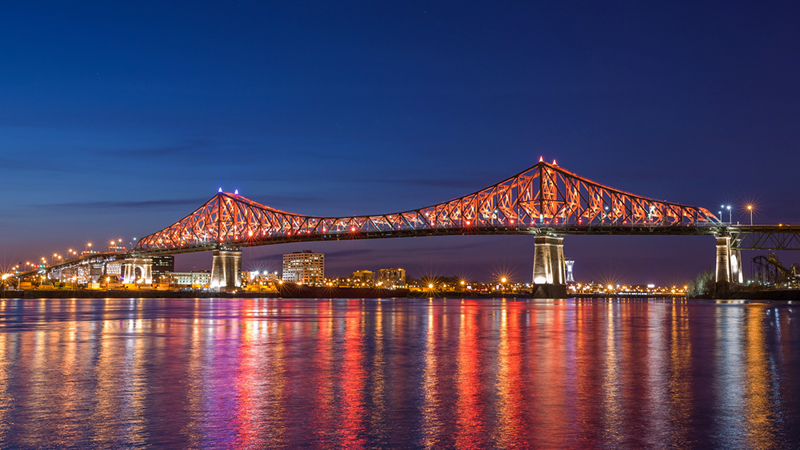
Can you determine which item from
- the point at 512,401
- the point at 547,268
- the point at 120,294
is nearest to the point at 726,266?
the point at 547,268

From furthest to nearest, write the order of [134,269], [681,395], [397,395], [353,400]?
[134,269] < [681,395] < [397,395] < [353,400]

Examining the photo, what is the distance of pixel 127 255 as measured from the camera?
491 feet

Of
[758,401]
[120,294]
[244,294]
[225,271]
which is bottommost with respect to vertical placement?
[244,294]

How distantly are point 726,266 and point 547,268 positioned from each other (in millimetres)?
26178

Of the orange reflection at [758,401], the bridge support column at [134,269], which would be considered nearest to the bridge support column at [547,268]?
the orange reflection at [758,401]

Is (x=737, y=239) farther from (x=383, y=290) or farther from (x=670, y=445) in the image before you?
(x=670, y=445)

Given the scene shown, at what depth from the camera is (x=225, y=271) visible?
432 feet

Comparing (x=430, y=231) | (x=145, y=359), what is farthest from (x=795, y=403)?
(x=430, y=231)

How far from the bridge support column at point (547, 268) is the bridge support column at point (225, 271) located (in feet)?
191

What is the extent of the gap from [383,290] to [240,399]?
137m

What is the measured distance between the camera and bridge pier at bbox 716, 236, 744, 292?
101062 millimetres

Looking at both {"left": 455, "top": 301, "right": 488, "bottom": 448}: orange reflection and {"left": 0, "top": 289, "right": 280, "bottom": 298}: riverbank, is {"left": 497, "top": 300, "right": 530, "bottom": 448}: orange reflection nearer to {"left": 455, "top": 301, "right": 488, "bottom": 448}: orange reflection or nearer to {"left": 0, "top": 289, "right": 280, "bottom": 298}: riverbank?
{"left": 455, "top": 301, "right": 488, "bottom": 448}: orange reflection

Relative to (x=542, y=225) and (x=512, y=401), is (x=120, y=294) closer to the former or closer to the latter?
(x=542, y=225)

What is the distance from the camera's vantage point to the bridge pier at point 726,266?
10106 centimetres
